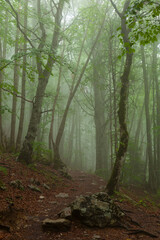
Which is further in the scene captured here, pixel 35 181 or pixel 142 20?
pixel 35 181

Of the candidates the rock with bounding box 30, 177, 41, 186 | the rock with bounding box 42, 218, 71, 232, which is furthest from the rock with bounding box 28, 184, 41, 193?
the rock with bounding box 42, 218, 71, 232

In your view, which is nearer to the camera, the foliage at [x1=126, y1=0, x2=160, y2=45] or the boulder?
the foliage at [x1=126, y1=0, x2=160, y2=45]

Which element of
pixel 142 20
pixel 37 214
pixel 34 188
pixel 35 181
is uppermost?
pixel 142 20

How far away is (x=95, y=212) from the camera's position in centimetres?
396

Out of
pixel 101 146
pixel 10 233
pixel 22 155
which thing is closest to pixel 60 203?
pixel 10 233

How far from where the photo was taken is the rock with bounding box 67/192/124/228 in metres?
3.86

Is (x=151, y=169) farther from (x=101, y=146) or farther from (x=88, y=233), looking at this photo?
(x=88, y=233)

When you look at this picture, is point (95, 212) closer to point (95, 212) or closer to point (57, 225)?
point (95, 212)

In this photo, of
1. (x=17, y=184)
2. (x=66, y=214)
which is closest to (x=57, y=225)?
(x=66, y=214)

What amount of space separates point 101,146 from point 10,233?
37.6 ft

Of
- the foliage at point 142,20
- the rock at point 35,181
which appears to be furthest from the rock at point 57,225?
the foliage at point 142,20

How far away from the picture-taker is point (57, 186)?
24.6 feet

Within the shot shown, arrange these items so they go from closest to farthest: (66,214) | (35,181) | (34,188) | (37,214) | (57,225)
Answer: (57,225) < (66,214) < (37,214) < (34,188) < (35,181)

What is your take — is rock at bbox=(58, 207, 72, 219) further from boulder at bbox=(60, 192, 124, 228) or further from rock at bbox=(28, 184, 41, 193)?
rock at bbox=(28, 184, 41, 193)
